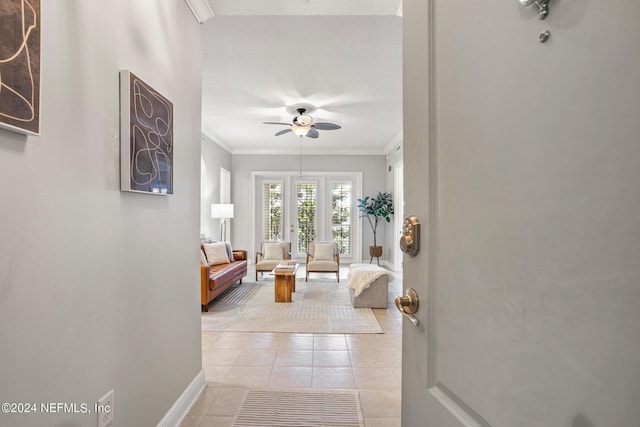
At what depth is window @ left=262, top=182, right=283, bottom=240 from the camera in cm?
811

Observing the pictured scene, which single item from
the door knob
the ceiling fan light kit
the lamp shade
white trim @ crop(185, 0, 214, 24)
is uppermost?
white trim @ crop(185, 0, 214, 24)

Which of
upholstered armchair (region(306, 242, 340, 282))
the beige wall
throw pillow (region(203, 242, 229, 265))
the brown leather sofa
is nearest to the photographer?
the beige wall

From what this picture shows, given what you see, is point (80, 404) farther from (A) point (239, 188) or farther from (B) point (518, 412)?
(A) point (239, 188)

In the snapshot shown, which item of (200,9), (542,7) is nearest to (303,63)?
(200,9)

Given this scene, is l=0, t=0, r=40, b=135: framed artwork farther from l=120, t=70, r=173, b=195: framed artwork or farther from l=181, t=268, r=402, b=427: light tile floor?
l=181, t=268, r=402, b=427: light tile floor

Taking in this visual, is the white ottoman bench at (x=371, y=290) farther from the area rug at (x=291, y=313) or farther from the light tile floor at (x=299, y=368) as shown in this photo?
the light tile floor at (x=299, y=368)

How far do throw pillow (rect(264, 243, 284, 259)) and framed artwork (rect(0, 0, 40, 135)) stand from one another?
5.31 meters

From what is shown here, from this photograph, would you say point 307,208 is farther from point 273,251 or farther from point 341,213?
point 273,251

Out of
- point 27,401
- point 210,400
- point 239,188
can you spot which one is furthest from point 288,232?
point 27,401

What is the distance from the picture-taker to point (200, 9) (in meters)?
2.13

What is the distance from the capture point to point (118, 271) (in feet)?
4.53

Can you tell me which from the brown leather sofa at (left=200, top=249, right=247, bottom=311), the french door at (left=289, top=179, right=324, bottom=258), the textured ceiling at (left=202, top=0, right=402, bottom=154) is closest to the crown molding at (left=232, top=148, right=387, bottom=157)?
the french door at (left=289, top=179, right=324, bottom=258)

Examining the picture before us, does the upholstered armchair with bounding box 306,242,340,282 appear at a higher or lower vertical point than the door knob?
lower

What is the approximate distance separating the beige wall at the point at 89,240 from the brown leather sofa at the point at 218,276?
216 centimetres
